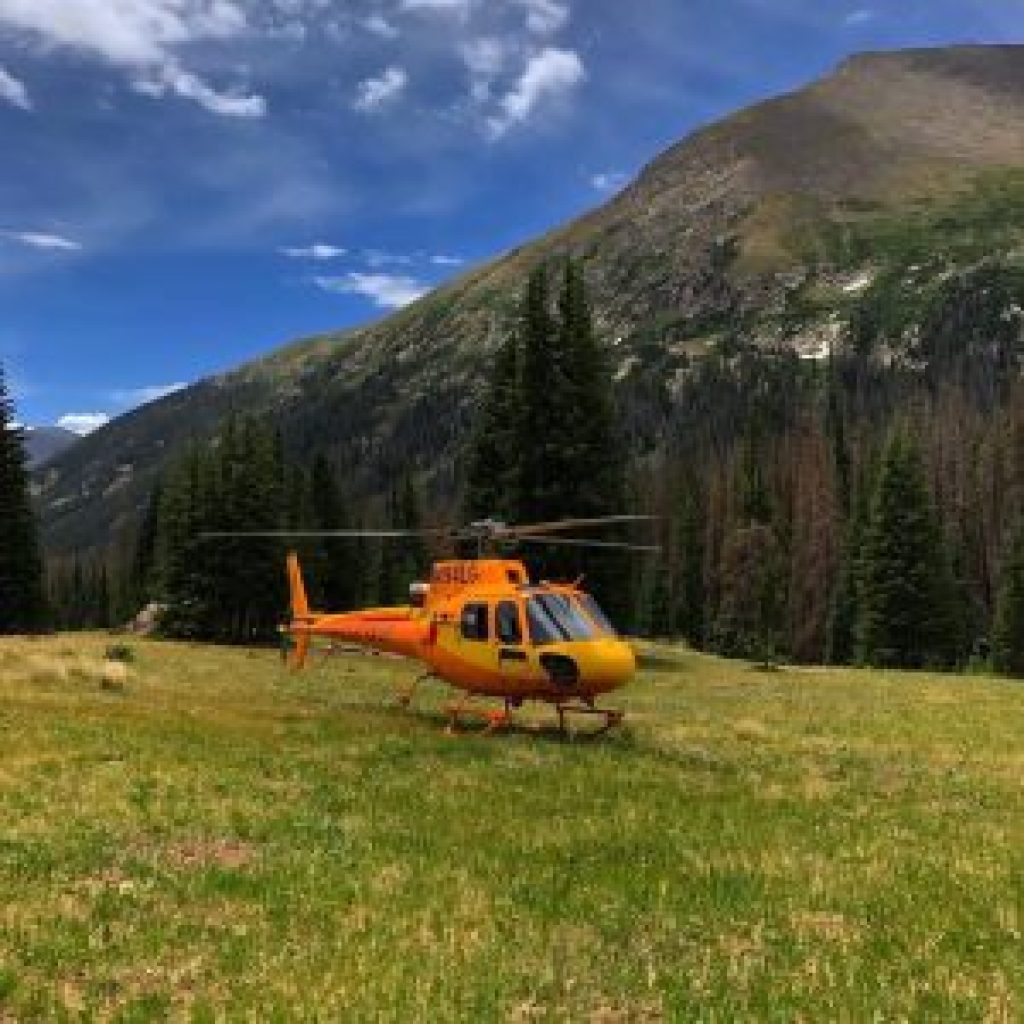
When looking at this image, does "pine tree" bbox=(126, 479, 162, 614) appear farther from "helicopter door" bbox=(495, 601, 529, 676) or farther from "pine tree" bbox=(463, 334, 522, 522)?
"helicopter door" bbox=(495, 601, 529, 676)

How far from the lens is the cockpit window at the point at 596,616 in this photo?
23.6 m

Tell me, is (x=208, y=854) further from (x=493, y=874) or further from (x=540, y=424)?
(x=540, y=424)

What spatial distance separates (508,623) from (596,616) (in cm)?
164

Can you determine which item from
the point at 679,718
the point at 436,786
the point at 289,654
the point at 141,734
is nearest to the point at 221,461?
the point at 289,654

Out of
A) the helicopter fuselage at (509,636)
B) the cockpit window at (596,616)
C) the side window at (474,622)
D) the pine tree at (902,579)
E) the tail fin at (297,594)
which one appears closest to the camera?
the helicopter fuselage at (509,636)

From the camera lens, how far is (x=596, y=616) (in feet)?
78.5

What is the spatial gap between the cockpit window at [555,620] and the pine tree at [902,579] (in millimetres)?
60902

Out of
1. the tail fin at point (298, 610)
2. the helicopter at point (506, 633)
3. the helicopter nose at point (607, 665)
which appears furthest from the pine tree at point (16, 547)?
the helicopter nose at point (607, 665)

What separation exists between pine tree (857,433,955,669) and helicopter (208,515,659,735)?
189 feet

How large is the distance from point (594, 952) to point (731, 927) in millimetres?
1440

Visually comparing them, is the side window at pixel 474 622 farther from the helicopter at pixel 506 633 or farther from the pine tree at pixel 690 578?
the pine tree at pixel 690 578

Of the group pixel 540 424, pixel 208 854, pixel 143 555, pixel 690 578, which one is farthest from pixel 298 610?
pixel 143 555

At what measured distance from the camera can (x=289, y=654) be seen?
185ft

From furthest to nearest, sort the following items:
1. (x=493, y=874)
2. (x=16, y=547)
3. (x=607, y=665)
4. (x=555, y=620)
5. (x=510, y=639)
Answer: (x=16, y=547), (x=510, y=639), (x=555, y=620), (x=607, y=665), (x=493, y=874)
